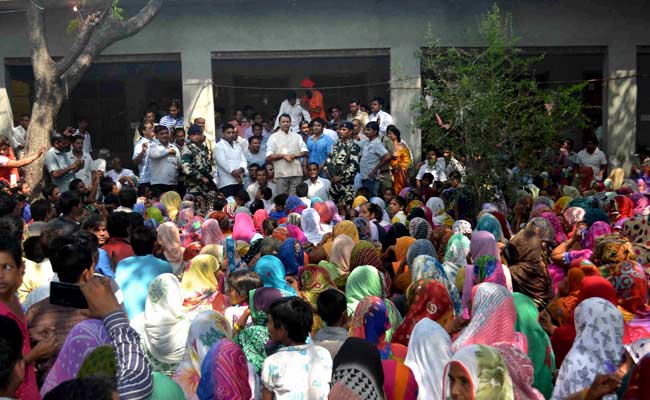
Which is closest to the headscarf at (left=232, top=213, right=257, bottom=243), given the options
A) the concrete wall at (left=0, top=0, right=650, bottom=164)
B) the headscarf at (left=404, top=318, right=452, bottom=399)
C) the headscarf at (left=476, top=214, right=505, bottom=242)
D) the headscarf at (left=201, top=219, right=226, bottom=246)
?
the headscarf at (left=201, top=219, right=226, bottom=246)

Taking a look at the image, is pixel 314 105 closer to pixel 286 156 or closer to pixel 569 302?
pixel 286 156

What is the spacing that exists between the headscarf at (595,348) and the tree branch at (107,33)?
10124 mm

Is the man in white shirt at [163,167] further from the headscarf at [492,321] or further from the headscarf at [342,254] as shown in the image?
the headscarf at [492,321]

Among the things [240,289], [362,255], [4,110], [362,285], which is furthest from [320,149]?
[240,289]

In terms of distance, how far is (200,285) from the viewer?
6.05 meters

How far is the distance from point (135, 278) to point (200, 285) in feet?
1.64

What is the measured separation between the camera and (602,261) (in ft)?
19.6

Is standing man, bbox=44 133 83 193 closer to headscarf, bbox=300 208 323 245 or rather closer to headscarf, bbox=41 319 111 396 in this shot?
headscarf, bbox=300 208 323 245

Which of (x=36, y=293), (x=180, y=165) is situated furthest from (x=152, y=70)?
(x=36, y=293)

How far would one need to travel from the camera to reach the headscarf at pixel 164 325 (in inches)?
203

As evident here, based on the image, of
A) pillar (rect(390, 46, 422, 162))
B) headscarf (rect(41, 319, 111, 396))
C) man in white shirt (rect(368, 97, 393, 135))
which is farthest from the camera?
pillar (rect(390, 46, 422, 162))

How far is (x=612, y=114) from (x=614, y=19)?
1.87 metres

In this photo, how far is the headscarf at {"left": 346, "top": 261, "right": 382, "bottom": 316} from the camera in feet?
19.0

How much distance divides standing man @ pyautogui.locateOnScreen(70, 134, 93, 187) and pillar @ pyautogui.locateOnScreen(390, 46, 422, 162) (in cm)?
582
